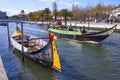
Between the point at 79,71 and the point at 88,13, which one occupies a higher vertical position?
the point at 88,13

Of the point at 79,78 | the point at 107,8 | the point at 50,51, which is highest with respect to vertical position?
the point at 107,8

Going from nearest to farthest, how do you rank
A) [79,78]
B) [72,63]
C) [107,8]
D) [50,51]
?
[79,78] < [50,51] < [72,63] < [107,8]

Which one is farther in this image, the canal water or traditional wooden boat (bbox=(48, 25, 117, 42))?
traditional wooden boat (bbox=(48, 25, 117, 42))

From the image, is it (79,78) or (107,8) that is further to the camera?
(107,8)

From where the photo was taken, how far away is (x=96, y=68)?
19.5 meters

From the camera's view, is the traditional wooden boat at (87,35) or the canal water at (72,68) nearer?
the canal water at (72,68)

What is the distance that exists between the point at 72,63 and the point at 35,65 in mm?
3028

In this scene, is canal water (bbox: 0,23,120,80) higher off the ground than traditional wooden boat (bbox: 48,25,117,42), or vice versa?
traditional wooden boat (bbox: 48,25,117,42)

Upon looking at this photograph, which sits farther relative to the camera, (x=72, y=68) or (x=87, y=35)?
(x=87, y=35)

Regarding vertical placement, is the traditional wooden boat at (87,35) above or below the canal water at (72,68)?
above

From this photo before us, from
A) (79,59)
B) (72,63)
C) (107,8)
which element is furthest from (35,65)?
(107,8)

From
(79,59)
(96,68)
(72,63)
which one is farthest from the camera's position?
(79,59)

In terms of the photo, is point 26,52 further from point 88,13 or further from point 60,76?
point 88,13

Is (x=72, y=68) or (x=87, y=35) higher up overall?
(x=87, y=35)
